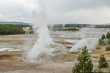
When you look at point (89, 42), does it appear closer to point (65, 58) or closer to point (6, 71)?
point (65, 58)

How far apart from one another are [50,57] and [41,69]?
546cm

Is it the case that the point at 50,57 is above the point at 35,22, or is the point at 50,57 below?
below

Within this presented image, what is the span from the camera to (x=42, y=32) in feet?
84.5

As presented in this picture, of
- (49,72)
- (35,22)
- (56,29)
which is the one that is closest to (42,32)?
(35,22)

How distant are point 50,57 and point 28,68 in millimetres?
5181

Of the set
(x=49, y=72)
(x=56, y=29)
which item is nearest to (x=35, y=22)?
(x=49, y=72)

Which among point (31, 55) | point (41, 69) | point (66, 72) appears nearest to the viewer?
point (66, 72)

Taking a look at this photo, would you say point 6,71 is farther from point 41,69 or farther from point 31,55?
point 31,55

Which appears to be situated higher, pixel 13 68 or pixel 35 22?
pixel 35 22

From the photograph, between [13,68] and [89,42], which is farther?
[89,42]

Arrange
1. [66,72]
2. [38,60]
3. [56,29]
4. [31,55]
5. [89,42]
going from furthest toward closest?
[56,29] → [89,42] → [31,55] → [38,60] → [66,72]

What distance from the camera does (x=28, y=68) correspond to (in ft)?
60.0

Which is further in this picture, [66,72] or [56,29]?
[56,29]

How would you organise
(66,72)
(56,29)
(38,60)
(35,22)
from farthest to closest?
(56,29)
(35,22)
(38,60)
(66,72)
